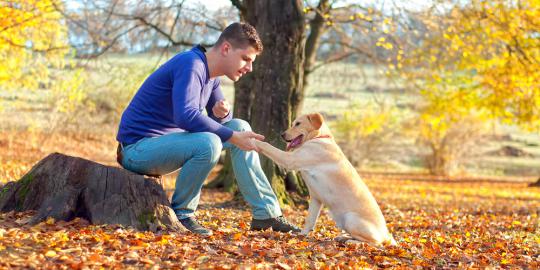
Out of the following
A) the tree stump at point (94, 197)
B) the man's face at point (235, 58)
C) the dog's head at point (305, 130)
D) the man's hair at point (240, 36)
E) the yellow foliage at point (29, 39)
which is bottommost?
the tree stump at point (94, 197)

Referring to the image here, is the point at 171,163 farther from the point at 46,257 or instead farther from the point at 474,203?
the point at 474,203

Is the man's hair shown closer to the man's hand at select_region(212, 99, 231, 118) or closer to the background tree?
the man's hand at select_region(212, 99, 231, 118)

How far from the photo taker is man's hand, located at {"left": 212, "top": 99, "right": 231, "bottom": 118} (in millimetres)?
6109

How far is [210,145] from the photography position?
5477 millimetres

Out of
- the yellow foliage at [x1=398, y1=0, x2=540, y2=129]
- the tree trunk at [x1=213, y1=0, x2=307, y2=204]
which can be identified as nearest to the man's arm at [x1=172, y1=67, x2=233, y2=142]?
the tree trunk at [x1=213, y1=0, x2=307, y2=204]

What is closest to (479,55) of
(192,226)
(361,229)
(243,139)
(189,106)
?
(361,229)

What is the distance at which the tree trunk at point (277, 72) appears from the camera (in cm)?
966

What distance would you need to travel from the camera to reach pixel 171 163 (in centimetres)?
559

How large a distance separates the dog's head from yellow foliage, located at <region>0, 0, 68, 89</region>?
7.79m

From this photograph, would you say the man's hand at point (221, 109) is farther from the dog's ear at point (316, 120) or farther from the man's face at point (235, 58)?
the dog's ear at point (316, 120)

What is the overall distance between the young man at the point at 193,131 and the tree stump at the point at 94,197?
0.66 feet

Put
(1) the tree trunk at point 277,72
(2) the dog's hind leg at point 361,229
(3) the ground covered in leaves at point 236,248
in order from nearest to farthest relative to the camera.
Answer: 1. (3) the ground covered in leaves at point 236,248
2. (2) the dog's hind leg at point 361,229
3. (1) the tree trunk at point 277,72

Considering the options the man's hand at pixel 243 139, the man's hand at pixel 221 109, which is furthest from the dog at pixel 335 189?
the man's hand at pixel 221 109

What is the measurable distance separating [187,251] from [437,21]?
12.0 m
